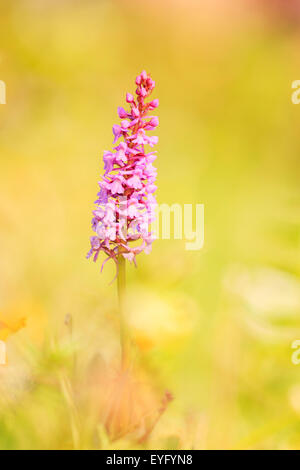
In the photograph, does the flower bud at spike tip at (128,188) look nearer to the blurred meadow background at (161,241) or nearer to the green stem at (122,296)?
the green stem at (122,296)

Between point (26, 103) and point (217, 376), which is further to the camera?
point (26, 103)

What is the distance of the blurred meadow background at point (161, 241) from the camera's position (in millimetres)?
608

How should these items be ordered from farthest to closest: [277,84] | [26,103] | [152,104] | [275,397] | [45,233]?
[277,84], [26,103], [45,233], [275,397], [152,104]

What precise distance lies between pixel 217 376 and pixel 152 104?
1.50 feet

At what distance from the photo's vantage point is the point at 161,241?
42.1 inches

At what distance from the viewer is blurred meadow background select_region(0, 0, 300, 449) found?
608 millimetres

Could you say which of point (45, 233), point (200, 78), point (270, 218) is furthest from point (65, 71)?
point (270, 218)

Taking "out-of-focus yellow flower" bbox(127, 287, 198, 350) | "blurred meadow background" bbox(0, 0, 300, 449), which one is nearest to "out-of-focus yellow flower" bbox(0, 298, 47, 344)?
"blurred meadow background" bbox(0, 0, 300, 449)

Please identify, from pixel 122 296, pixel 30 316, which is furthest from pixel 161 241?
pixel 122 296

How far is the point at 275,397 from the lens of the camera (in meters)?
0.76

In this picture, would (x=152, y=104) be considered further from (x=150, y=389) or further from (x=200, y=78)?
(x=200, y=78)

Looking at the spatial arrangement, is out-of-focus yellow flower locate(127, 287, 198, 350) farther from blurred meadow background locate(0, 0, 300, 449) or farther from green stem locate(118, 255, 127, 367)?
green stem locate(118, 255, 127, 367)

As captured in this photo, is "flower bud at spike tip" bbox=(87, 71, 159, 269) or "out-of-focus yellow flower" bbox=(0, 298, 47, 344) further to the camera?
"out-of-focus yellow flower" bbox=(0, 298, 47, 344)
